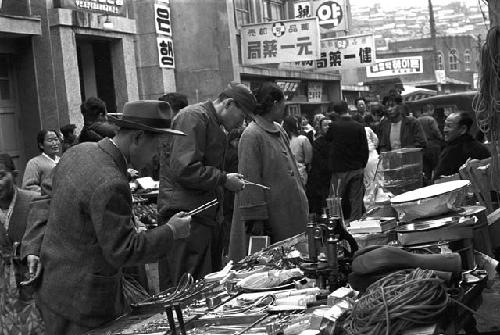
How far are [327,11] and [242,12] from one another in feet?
13.5

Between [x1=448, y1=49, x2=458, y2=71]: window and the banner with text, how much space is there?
63082 mm

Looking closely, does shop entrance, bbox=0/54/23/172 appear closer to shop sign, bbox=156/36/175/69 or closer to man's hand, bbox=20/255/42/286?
shop sign, bbox=156/36/175/69

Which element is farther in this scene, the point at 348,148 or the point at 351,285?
the point at 348,148

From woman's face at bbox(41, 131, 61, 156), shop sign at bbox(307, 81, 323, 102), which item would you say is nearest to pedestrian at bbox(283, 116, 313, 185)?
woman's face at bbox(41, 131, 61, 156)

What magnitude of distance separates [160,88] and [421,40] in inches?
3024

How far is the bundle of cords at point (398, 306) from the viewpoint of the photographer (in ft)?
10.9

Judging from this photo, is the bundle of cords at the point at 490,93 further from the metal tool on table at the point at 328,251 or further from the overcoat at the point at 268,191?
the metal tool on table at the point at 328,251

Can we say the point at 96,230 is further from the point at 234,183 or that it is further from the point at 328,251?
the point at 234,183

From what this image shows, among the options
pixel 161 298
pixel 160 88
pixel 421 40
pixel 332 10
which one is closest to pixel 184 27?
Result: pixel 160 88

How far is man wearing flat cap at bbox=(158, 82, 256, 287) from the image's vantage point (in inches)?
247

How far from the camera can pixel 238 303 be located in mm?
4121

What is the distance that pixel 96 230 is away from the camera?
3.93 meters

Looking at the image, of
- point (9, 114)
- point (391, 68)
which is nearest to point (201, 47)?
point (9, 114)

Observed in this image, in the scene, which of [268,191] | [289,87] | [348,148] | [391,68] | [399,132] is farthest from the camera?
[391,68]
